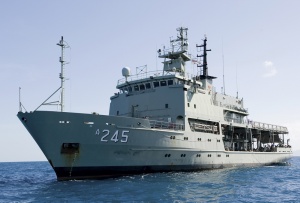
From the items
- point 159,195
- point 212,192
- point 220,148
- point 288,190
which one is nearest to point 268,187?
point 288,190

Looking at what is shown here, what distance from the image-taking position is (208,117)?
29766 mm

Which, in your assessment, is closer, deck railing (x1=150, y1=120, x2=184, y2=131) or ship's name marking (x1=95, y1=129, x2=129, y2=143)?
ship's name marking (x1=95, y1=129, x2=129, y2=143)

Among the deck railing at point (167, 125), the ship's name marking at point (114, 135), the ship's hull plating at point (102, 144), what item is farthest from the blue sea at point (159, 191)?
the deck railing at point (167, 125)

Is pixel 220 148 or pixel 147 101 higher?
pixel 147 101

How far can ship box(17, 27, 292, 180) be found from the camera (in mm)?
20641

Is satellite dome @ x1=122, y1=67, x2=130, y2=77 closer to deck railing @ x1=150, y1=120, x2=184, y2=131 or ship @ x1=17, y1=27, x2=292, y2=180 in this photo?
ship @ x1=17, y1=27, x2=292, y2=180

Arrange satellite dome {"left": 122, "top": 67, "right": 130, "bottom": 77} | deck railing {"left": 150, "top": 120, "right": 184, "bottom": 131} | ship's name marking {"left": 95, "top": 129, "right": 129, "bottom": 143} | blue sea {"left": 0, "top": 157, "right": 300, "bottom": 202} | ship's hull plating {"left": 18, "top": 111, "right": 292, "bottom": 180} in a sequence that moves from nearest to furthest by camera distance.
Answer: blue sea {"left": 0, "top": 157, "right": 300, "bottom": 202} → ship's hull plating {"left": 18, "top": 111, "right": 292, "bottom": 180} → ship's name marking {"left": 95, "top": 129, "right": 129, "bottom": 143} → deck railing {"left": 150, "top": 120, "right": 184, "bottom": 131} → satellite dome {"left": 122, "top": 67, "right": 130, "bottom": 77}

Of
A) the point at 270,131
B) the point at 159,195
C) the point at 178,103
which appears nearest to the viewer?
the point at 159,195

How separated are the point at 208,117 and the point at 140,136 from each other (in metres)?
9.55

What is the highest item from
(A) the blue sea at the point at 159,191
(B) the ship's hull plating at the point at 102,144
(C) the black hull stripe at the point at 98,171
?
(B) the ship's hull plating at the point at 102,144

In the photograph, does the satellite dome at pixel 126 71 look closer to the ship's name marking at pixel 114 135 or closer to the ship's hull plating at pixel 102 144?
the ship's hull plating at pixel 102 144

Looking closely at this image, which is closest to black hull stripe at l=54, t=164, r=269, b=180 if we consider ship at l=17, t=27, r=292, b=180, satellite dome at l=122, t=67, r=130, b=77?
ship at l=17, t=27, r=292, b=180

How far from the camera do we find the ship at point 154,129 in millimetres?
20641

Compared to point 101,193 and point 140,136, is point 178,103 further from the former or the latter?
point 101,193
